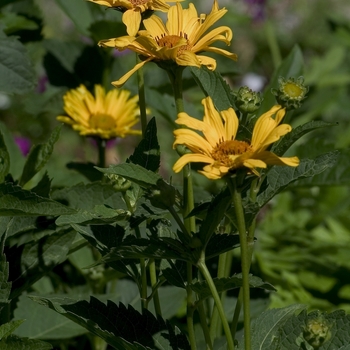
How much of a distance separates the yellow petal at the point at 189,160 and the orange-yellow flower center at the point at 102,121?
0.62 m

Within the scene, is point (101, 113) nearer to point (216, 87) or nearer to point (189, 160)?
point (216, 87)

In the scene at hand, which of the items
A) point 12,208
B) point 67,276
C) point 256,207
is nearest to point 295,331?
point 256,207

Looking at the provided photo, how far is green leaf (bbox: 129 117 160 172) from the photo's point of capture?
0.81 metres

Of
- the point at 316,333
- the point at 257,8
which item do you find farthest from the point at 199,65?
the point at 257,8

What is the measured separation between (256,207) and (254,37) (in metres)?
2.84

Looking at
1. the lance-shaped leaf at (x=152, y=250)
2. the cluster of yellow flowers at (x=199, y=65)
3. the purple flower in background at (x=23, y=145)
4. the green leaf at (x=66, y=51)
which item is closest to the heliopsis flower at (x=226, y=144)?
the cluster of yellow flowers at (x=199, y=65)

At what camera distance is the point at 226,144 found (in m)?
0.71

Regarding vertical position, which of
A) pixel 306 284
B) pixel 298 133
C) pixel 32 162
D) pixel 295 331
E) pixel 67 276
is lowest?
pixel 306 284

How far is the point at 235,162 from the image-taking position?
2.17 ft

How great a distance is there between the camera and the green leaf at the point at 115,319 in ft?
2.62

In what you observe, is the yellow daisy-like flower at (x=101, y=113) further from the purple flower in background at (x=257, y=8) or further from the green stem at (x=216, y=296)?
the purple flower in background at (x=257, y=8)

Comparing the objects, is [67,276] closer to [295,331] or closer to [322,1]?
[295,331]

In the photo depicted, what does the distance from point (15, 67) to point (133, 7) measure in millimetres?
460

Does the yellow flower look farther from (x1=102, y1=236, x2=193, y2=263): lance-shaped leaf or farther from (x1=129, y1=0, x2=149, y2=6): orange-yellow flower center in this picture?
(x1=102, y1=236, x2=193, y2=263): lance-shaped leaf
